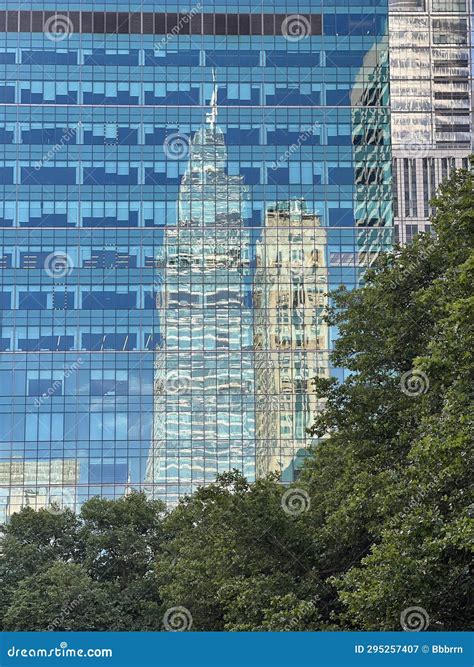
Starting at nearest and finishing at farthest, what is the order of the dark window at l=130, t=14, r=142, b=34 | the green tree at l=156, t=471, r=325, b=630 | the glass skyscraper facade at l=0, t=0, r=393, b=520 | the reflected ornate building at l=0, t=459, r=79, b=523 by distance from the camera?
the green tree at l=156, t=471, r=325, b=630
the reflected ornate building at l=0, t=459, r=79, b=523
the glass skyscraper facade at l=0, t=0, r=393, b=520
the dark window at l=130, t=14, r=142, b=34

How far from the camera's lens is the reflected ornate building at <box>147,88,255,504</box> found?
119312 mm

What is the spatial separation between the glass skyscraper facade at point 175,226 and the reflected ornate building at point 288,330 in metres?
0.17

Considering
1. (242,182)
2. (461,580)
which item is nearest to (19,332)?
(242,182)

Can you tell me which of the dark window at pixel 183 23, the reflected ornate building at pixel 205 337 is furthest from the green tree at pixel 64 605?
the dark window at pixel 183 23

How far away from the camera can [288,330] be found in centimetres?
12300

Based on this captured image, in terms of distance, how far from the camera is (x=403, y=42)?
142 metres

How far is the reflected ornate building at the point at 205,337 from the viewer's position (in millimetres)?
119312

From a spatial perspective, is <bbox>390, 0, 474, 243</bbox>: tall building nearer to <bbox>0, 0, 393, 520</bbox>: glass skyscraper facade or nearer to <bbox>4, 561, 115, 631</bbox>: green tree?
<bbox>0, 0, 393, 520</bbox>: glass skyscraper facade

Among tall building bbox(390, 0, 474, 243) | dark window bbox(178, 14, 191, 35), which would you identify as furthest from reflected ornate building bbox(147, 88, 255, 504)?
tall building bbox(390, 0, 474, 243)

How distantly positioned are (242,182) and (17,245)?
857 inches

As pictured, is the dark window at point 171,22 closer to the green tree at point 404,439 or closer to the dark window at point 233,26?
the dark window at point 233,26

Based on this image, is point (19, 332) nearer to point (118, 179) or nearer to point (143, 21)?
point (118, 179)

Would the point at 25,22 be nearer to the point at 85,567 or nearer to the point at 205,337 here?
the point at 205,337

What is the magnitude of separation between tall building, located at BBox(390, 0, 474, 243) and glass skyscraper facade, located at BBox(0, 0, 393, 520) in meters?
13.7
